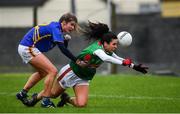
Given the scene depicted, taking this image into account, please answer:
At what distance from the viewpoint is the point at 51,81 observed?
51.1ft

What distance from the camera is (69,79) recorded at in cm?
1584

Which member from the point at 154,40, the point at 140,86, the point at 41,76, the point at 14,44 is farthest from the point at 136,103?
the point at 154,40

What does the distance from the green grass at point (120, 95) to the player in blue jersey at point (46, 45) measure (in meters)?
0.43

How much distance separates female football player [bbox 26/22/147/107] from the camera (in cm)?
1551

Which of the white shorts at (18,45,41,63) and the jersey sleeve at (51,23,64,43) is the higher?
the jersey sleeve at (51,23,64,43)

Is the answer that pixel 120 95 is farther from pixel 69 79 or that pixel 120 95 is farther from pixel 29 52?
pixel 29 52

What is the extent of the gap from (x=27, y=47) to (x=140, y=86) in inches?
215

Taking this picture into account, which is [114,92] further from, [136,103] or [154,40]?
[154,40]

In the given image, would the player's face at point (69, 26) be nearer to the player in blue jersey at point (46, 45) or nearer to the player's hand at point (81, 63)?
the player in blue jersey at point (46, 45)

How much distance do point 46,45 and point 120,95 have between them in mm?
2977

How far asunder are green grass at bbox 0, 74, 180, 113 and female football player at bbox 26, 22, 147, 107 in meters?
0.20

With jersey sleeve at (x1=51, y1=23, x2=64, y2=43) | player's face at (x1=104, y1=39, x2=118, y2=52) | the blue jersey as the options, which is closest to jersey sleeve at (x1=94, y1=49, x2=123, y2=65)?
player's face at (x1=104, y1=39, x2=118, y2=52)

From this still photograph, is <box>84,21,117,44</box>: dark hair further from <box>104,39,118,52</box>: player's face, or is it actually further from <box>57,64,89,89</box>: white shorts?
<box>57,64,89,89</box>: white shorts

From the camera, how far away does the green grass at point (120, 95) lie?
1512 cm
